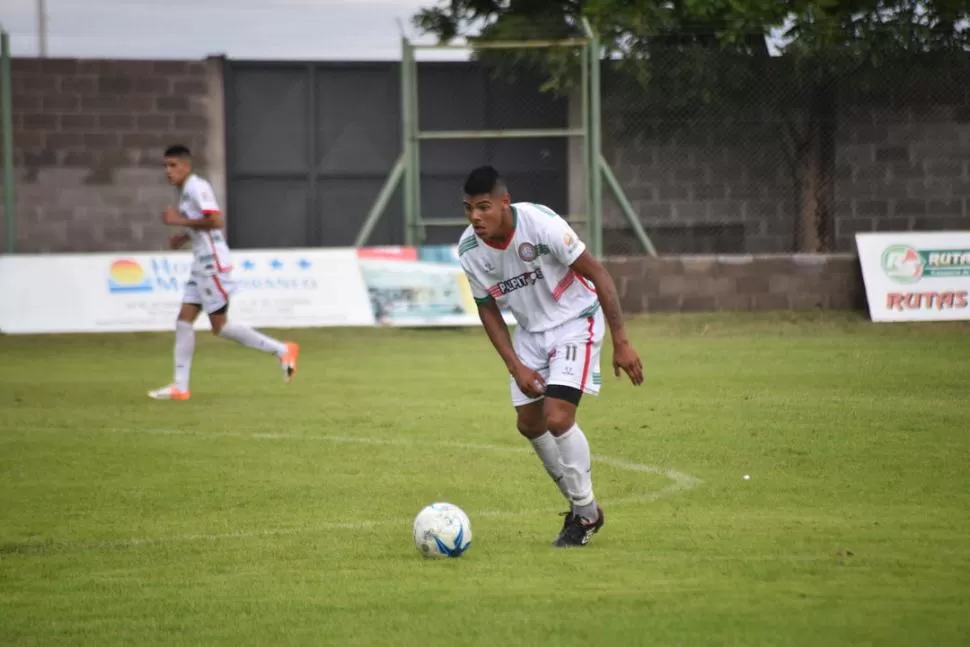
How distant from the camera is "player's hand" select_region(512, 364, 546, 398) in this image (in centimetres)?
773

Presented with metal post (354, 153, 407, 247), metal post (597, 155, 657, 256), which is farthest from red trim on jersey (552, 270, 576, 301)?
metal post (597, 155, 657, 256)

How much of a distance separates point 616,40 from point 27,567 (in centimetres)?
1623

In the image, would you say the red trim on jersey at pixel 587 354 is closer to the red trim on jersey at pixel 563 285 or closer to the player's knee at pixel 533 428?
the red trim on jersey at pixel 563 285

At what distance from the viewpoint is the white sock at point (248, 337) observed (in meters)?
15.1

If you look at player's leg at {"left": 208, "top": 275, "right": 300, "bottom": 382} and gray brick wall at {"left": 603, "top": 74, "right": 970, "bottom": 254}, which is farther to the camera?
gray brick wall at {"left": 603, "top": 74, "right": 970, "bottom": 254}

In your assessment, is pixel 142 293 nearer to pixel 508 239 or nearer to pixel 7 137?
pixel 7 137

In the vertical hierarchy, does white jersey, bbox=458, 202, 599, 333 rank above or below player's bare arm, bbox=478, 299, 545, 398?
above

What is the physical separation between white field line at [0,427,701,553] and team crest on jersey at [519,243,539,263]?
161 centimetres

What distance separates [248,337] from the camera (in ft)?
50.0

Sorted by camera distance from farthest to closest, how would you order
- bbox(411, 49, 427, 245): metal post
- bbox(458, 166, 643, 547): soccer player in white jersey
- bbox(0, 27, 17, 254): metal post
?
bbox(411, 49, 427, 245): metal post < bbox(0, 27, 17, 254): metal post < bbox(458, 166, 643, 547): soccer player in white jersey

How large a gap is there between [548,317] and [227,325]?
7767mm

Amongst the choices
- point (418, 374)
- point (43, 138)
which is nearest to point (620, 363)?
point (418, 374)

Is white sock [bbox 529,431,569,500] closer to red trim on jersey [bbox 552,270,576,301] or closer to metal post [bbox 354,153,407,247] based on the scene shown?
red trim on jersey [bbox 552,270,576,301]

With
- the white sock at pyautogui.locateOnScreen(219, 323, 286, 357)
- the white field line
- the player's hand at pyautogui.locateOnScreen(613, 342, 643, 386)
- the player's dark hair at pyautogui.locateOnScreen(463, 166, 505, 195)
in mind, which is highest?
the player's dark hair at pyautogui.locateOnScreen(463, 166, 505, 195)
